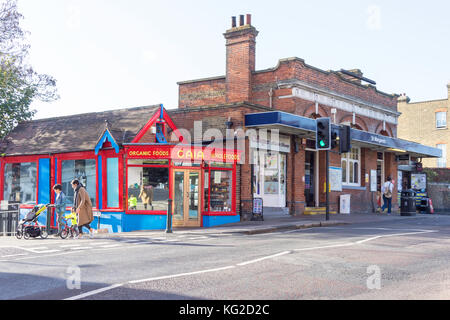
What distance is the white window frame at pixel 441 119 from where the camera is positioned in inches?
1672

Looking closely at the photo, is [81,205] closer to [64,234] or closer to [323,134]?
[64,234]

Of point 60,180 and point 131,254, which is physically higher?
point 60,180

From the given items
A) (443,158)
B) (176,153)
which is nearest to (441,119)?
(443,158)

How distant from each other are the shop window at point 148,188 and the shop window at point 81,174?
1886 millimetres

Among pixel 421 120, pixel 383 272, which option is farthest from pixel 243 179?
pixel 421 120

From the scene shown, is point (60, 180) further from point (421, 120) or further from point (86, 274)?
point (421, 120)

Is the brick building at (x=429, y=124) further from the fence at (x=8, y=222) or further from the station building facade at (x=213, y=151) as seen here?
the fence at (x=8, y=222)

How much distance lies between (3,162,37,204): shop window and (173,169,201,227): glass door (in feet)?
24.0

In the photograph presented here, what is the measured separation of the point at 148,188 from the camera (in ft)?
57.2

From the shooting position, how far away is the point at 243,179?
18984 millimetres

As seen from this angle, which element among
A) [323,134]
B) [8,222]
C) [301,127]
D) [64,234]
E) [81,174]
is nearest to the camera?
[64,234]

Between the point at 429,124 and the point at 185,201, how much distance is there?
33236mm

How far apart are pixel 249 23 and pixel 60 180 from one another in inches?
425
